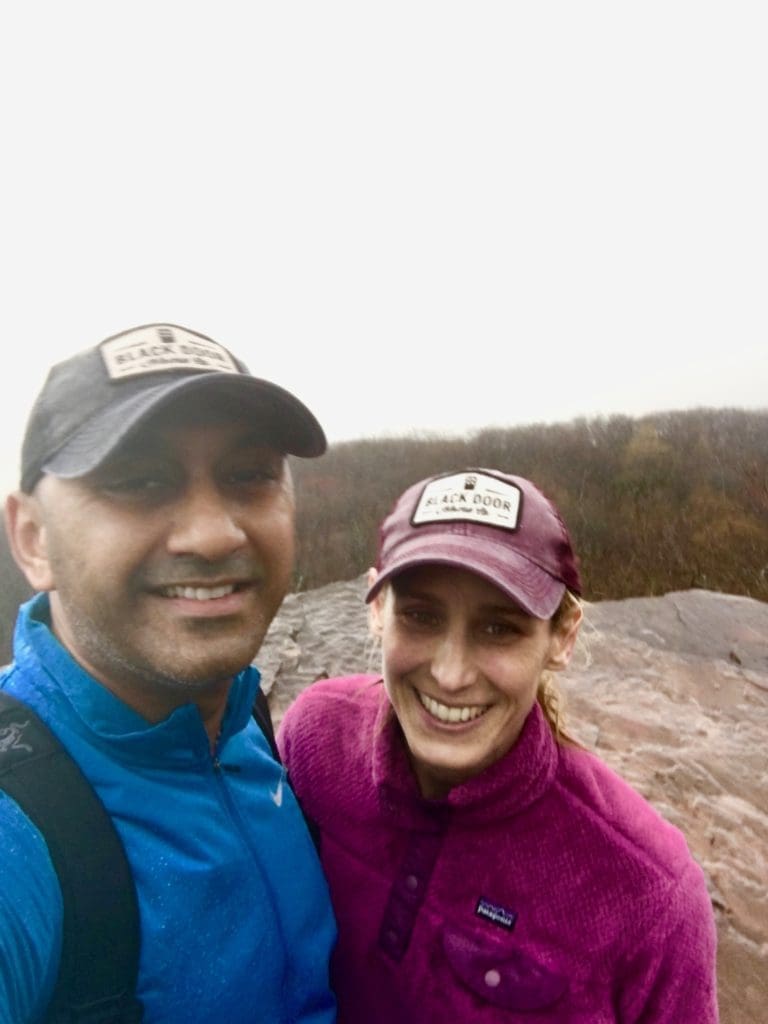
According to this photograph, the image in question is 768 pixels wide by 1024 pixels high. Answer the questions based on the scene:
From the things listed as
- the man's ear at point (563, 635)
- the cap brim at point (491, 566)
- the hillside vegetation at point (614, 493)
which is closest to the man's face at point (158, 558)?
the cap brim at point (491, 566)

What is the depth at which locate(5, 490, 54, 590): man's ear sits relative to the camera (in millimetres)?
1281

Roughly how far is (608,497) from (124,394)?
9.20 m

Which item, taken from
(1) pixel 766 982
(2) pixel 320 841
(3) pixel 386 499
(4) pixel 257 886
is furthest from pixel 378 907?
(3) pixel 386 499

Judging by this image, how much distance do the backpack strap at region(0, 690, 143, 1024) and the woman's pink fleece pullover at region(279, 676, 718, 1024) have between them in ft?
2.40

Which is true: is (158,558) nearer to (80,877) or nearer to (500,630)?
(80,877)

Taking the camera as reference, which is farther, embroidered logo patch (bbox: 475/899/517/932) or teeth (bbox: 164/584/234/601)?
embroidered logo patch (bbox: 475/899/517/932)

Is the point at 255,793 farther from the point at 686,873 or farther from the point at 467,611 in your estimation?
the point at 686,873

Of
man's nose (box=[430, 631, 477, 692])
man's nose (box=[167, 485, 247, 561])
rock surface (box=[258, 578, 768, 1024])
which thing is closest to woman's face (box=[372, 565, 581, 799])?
man's nose (box=[430, 631, 477, 692])

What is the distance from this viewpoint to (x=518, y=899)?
5.01 ft

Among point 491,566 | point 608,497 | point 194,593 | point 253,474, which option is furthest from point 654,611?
point 194,593

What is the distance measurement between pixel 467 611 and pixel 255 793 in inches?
25.3

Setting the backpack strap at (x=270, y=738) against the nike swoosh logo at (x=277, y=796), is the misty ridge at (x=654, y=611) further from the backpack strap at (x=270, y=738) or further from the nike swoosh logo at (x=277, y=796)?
the nike swoosh logo at (x=277, y=796)

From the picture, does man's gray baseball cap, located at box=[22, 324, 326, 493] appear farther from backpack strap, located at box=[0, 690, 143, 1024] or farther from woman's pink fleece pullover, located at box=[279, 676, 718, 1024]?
woman's pink fleece pullover, located at box=[279, 676, 718, 1024]

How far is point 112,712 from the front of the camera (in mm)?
1209
